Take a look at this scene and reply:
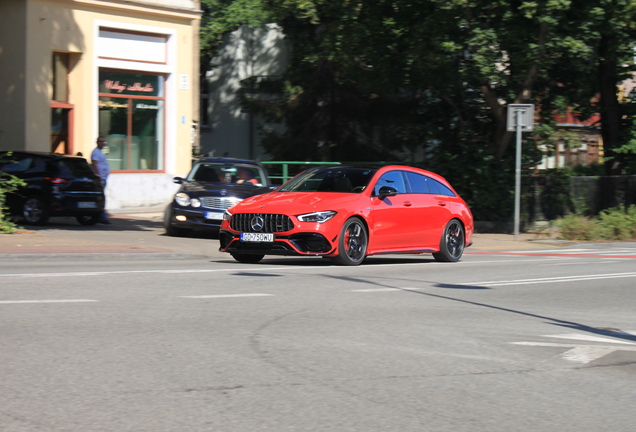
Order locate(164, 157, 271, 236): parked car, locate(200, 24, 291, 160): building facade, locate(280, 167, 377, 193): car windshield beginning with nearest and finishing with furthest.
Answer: locate(280, 167, 377, 193): car windshield
locate(164, 157, 271, 236): parked car
locate(200, 24, 291, 160): building facade

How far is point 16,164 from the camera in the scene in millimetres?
18906

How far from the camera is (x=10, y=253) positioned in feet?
42.4

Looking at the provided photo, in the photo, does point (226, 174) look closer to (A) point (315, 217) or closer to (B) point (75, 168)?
(B) point (75, 168)

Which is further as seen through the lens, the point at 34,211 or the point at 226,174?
the point at 34,211

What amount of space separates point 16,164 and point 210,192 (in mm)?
4546

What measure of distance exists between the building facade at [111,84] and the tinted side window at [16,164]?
3487 millimetres

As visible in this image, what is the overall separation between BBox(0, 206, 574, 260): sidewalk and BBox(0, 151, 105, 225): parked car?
0.37m

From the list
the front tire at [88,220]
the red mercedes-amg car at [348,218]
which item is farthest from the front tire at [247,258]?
the front tire at [88,220]

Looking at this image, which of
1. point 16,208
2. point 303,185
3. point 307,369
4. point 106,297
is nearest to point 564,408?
point 307,369

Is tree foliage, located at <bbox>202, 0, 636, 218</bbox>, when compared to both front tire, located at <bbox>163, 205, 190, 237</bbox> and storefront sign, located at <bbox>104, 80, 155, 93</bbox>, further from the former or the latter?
front tire, located at <bbox>163, 205, 190, 237</bbox>

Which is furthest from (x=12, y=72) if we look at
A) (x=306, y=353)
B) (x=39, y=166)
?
(x=306, y=353)

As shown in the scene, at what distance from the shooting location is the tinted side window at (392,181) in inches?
521

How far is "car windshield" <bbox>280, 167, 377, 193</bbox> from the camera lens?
1305 centimetres

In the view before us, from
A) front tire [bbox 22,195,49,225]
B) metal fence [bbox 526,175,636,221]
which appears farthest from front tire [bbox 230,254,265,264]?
metal fence [bbox 526,175,636,221]
